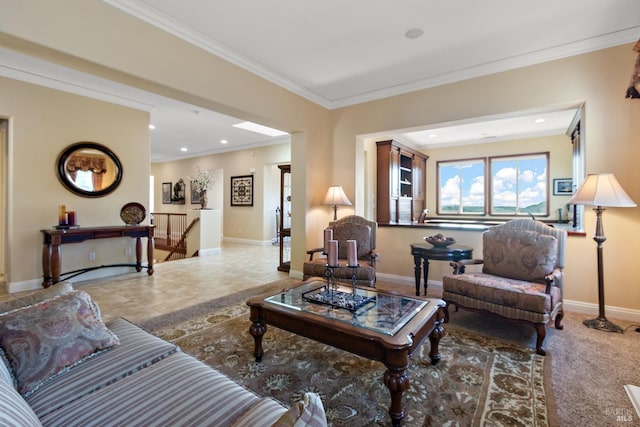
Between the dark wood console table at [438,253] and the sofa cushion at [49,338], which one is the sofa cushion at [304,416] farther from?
the dark wood console table at [438,253]

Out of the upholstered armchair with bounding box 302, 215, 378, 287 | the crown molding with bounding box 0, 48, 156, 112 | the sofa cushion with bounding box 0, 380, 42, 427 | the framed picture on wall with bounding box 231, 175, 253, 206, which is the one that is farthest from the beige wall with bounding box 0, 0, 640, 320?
the framed picture on wall with bounding box 231, 175, 253, 206

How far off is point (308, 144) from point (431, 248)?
7.62 feet

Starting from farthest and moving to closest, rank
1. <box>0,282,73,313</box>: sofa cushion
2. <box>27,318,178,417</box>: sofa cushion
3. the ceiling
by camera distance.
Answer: the ceiling, <box>0,282,73,313</box>: sofa cushion, <box>27,318,178,417</box>: sofa cushion

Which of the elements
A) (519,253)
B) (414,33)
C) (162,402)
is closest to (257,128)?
(414,33)

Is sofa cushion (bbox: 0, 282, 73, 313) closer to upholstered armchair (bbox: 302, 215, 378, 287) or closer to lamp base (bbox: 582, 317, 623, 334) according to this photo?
upholstered armchair (bbox: 302, 215, 378, 287)

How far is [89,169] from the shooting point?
14.8 feet

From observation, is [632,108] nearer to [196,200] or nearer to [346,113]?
[346,113]

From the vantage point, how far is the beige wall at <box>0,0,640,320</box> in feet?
7.56

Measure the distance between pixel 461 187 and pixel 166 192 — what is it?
31.3ft

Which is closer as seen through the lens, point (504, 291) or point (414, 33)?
point (504, 291)

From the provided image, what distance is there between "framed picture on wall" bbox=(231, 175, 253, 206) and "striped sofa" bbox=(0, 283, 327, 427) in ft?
22.9

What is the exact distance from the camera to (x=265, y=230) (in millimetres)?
8258

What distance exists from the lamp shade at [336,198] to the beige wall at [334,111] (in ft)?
0.88

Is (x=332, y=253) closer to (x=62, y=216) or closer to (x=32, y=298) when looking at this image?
(x=32, y=298)
